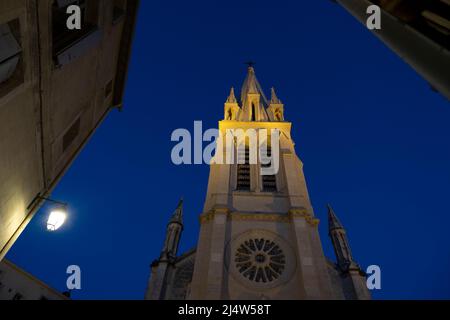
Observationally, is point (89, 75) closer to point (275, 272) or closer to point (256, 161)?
point (275, 272)

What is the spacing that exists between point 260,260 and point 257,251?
1.91 feet

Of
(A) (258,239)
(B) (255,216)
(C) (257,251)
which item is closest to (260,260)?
(C) (257,251)

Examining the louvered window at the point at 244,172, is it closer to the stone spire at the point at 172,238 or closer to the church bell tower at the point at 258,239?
the church bell tower at the point at 258,239

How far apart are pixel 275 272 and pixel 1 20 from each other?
16.0 meters

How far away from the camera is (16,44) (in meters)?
5.60

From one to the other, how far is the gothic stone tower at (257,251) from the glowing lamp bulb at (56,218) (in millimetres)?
9405

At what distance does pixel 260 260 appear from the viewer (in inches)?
687

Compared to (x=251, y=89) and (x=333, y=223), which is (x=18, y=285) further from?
(x=251, y=89)

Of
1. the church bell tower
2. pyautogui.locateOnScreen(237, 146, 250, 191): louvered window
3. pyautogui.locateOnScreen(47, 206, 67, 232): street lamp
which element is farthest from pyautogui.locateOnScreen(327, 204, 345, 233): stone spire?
pyautogui.locateOnScreen(47, 206, 67, 232): street lamp

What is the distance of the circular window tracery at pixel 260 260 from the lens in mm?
16688

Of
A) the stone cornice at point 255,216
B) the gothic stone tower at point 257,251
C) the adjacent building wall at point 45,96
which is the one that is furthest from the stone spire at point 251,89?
the adjacent building wall at point 45,96

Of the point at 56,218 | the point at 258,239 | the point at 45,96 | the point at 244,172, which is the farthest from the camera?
the point at 244,172
